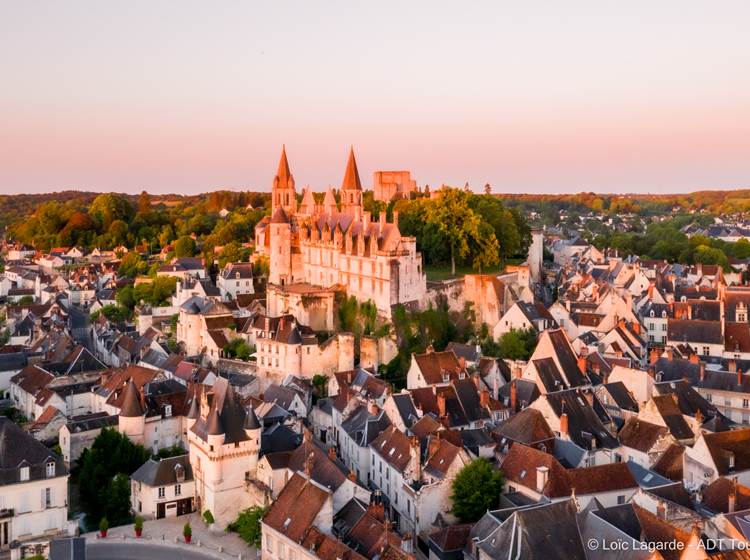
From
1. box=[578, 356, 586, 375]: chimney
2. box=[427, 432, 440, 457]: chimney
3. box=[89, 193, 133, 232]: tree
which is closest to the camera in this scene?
box=[427, 432, 440, 457]: chimney

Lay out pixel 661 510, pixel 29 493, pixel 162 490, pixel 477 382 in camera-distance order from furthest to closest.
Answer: pixel 477 382
pixel 162 490
pixel 29 493
pixel 661 510

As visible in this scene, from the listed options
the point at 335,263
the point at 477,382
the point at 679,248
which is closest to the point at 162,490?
the point at 477,382

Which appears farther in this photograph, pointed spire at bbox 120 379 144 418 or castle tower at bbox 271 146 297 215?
castle tower at bbox 271 146 297 215

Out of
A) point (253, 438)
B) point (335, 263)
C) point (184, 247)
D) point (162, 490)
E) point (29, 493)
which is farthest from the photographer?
point (184, 247)

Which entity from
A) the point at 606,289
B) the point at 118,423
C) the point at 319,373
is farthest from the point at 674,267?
the point at 118,423

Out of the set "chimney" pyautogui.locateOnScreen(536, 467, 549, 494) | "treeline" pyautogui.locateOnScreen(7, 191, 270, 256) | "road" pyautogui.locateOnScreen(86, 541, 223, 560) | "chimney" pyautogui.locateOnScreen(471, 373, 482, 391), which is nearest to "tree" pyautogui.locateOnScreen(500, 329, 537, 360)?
"chimney" pyautogui.locateOnScreen(471, 373, 482, 391)

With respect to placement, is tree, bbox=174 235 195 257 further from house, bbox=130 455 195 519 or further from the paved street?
the paved street

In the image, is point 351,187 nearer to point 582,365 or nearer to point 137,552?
point 582,365
